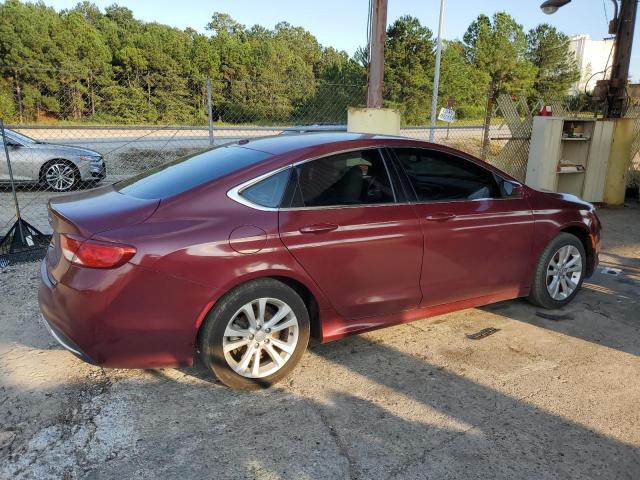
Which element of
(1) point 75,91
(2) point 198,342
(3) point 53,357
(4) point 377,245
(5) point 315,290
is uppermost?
(1) point 75,91

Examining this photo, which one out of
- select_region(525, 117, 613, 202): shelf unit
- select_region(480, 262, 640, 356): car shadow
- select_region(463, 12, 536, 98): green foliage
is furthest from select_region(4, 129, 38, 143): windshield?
select_region(463, 12, 536, 98): green foliage

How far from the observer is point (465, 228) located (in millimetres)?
3969

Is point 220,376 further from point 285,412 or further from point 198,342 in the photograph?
point 285,412

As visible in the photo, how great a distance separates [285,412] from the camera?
3.09 m

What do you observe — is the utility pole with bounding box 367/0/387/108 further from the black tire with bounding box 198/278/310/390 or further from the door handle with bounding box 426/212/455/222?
the black tire with bounding box 198/278/310/390

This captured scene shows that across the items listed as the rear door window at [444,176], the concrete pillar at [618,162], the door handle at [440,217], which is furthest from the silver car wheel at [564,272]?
the concrete pillar at [618,162]

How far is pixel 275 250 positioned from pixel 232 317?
0.48 m

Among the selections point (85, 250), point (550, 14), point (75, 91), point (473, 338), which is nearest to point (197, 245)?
point (85, 250)

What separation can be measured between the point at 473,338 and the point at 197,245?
2.38 m

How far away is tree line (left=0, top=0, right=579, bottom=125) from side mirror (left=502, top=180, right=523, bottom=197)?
18.3 ft

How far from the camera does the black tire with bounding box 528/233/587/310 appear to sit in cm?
456

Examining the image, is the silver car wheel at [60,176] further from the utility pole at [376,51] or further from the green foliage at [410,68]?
the green foliage at [410,68]

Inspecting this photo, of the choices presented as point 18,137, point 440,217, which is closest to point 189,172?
point 440,217

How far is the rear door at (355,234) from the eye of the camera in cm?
333
